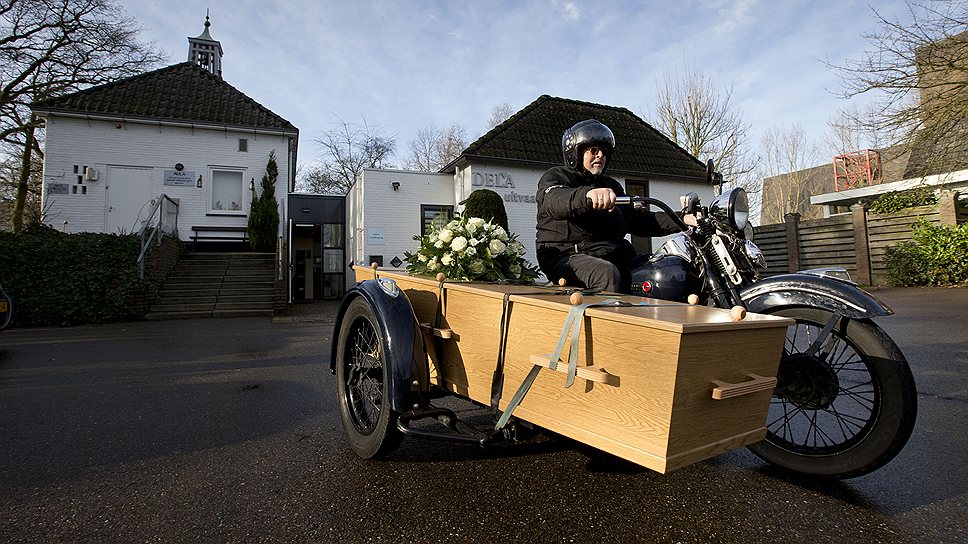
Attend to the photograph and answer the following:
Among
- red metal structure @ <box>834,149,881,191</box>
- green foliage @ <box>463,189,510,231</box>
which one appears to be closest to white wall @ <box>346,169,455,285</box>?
green foliage @ <box>463,189,510,231</box>

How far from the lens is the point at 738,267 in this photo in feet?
8.30

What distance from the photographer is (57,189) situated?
13.8 meters

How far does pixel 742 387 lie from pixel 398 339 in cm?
143

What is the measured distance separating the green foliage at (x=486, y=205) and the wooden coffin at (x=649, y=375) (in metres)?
10.2

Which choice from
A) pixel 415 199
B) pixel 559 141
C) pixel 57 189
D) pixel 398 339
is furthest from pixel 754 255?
pixel 57 189

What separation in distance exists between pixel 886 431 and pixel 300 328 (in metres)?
8.06

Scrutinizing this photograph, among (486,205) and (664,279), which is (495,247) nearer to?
(664,279)

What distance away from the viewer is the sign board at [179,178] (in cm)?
1476

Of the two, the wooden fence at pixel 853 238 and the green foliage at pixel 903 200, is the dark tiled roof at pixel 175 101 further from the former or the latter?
the green foliage at pixel 903 200

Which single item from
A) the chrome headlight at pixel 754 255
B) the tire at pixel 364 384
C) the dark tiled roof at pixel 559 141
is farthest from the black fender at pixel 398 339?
the dark tiled roof at pixel 559 141

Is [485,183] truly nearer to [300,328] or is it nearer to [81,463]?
[300,328]

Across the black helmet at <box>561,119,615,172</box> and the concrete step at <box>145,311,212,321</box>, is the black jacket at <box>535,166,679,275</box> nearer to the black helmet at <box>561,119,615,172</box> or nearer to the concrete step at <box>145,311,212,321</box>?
the black helmet at <box>561,119,615,172</box>

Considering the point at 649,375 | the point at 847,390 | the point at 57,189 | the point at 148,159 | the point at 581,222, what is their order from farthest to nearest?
the point at 148,159
the point at 57,189
the point at 581,222
the point at 847,390
the point at 649,375

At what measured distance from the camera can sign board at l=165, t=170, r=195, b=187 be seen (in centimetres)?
1476
